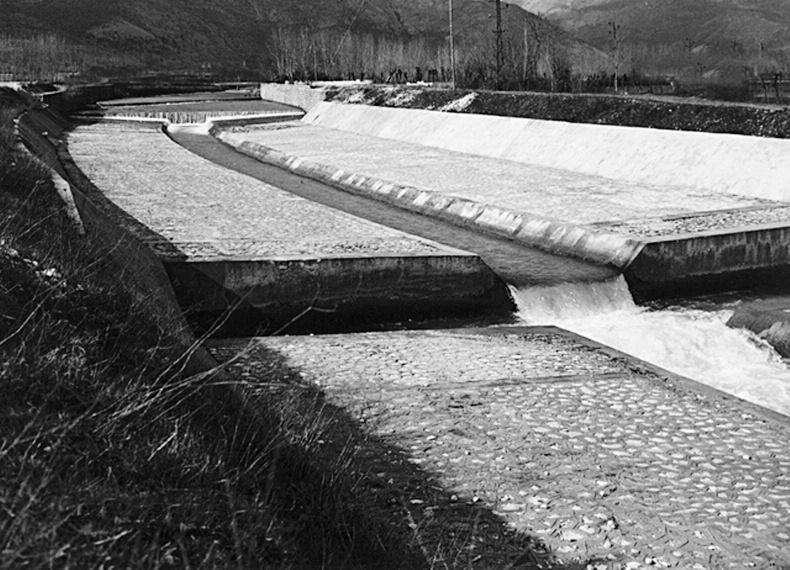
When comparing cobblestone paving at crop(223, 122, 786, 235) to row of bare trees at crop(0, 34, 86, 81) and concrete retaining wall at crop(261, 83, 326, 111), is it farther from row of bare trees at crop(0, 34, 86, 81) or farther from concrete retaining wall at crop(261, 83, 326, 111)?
row of bare trees at crop(0, 34, 86, 81)

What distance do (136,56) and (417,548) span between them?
126212 mm

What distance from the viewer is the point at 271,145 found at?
32.0m

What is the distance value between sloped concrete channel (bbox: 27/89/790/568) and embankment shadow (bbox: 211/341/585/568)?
0.02 meters

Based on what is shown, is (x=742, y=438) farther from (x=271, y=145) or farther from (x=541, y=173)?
(x=271, y=145)

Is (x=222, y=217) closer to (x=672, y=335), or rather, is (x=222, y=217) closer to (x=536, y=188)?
(x=536, y=188)

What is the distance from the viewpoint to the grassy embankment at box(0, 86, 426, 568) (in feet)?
12.7

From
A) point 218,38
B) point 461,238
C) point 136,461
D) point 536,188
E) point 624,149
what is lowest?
point 461,238

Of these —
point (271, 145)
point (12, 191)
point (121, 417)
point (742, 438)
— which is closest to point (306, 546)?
point (121, 417)

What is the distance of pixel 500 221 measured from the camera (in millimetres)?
17438

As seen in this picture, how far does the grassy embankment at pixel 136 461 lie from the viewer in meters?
3.86

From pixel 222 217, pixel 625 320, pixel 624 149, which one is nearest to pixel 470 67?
pixel 624 149

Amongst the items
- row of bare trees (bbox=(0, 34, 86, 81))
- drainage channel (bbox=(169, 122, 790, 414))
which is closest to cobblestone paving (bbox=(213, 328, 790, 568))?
drainage channel (bbox=(169, 122, 790, 414))

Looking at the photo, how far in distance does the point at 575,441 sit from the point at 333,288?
17.3 ft

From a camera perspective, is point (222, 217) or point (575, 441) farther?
point (222, 217)
